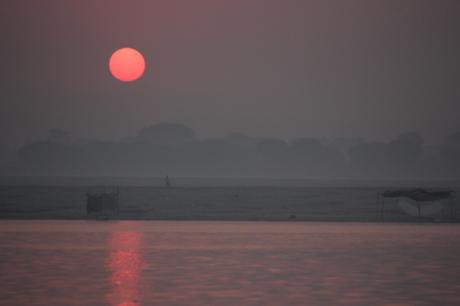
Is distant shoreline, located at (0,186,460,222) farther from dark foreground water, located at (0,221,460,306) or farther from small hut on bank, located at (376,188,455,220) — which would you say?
dark foreground water, located at (0,221,460,306)

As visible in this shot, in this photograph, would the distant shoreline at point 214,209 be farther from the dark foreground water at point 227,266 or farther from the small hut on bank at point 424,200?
the dark foreground water at point 227,266

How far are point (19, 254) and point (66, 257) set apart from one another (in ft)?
5.75

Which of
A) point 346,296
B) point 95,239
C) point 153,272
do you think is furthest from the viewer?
point 95,239

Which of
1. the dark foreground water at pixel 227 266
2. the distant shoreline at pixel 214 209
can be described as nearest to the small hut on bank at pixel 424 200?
the distant shoreline at pixel 214 209

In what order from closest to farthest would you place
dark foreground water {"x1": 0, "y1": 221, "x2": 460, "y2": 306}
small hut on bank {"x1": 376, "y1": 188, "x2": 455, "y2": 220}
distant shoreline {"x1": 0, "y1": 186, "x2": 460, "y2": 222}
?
dark foreground water {"x1": 0, "y1": 221, "x2": 460, "y2": 306}, small hut on bank {"x1": 376, "y1": 188, "x2": 455, "y2": 220}, distant shoreline {"x1": 0, "y1": 186, "x2": 460, "y2": 222}

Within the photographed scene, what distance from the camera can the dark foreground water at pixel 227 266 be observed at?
14617 mm

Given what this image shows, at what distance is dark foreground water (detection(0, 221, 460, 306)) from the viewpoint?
48.0ft

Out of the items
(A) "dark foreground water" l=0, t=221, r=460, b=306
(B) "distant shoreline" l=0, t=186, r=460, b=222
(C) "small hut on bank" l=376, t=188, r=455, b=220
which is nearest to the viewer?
(A) "dark foreground water" l=0, t=221, r=460, b=306

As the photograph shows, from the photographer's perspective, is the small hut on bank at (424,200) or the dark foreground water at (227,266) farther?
the small hut on bank at (424,200)

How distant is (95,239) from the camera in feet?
→ 92.4

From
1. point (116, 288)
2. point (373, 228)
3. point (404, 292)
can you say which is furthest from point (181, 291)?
point (373, 228)

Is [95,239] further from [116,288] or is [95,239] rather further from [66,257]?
[116,288]

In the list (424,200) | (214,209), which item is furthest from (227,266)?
(214,209)

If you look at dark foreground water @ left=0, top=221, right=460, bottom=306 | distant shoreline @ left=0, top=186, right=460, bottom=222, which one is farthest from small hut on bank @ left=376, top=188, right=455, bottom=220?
dark foreground water @ left=0, top=221, right=460, bottom=306
